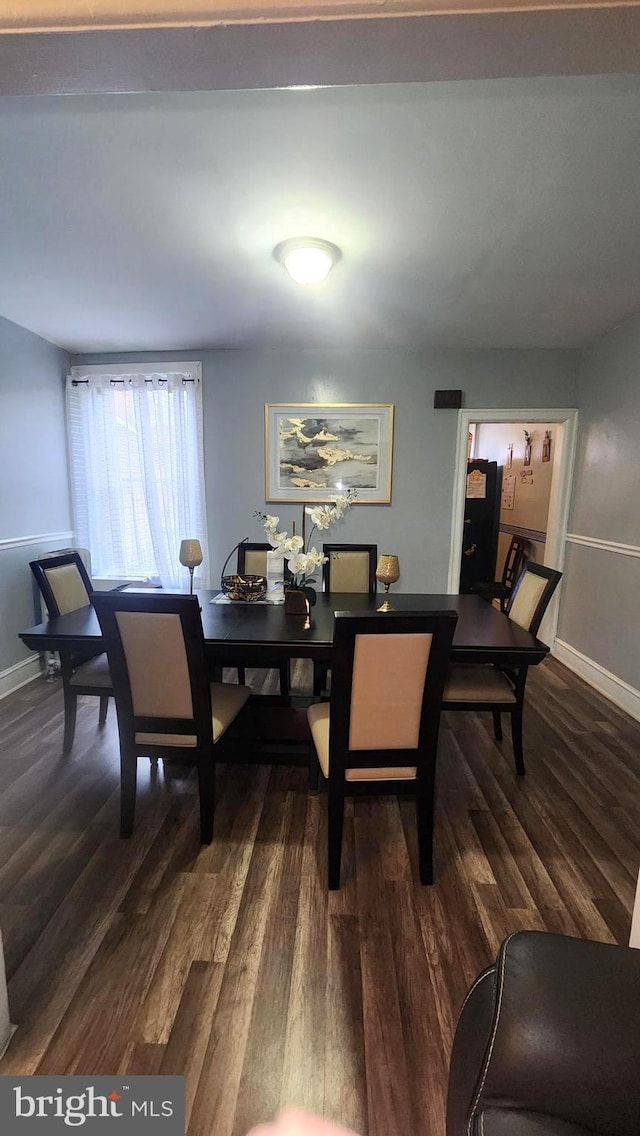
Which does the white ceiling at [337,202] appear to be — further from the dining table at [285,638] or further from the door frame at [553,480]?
the dining table at [285,638]

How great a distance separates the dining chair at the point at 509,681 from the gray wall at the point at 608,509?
1.12 metres

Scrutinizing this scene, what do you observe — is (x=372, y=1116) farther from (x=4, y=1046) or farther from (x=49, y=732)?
(x=49, y=732)

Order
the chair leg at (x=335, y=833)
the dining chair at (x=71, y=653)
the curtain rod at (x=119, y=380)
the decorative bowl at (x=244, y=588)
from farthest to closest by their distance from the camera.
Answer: the curtain rod at (x=119, y=380) → the decorative bowl at (x=244, y=588) → the dining chair at (x=71, y=653) → the chair leg at (x=335, y=833)

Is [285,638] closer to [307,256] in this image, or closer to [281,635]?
[281,635]

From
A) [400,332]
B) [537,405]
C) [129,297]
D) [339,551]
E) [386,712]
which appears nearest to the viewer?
[386,712]

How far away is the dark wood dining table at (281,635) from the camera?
1.81 m

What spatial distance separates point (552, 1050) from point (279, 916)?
104cm

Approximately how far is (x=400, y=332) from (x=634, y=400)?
5.25 feet

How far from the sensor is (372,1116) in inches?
39.2

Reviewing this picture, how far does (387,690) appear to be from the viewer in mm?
1473

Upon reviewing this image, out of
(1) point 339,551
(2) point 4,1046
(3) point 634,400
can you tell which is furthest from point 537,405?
(2) point 4,1046

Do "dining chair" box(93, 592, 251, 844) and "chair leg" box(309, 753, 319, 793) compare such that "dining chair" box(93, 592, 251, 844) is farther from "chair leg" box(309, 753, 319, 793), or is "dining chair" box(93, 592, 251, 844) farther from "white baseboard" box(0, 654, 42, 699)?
"white baseboard" box(0, 654, 42, 699)

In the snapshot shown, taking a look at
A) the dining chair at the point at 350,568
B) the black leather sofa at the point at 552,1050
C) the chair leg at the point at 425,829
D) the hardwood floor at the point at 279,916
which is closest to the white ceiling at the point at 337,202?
the dining chair at the point at 350,568

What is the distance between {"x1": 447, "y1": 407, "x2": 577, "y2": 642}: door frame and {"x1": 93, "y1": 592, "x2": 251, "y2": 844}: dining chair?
8.61 ft
